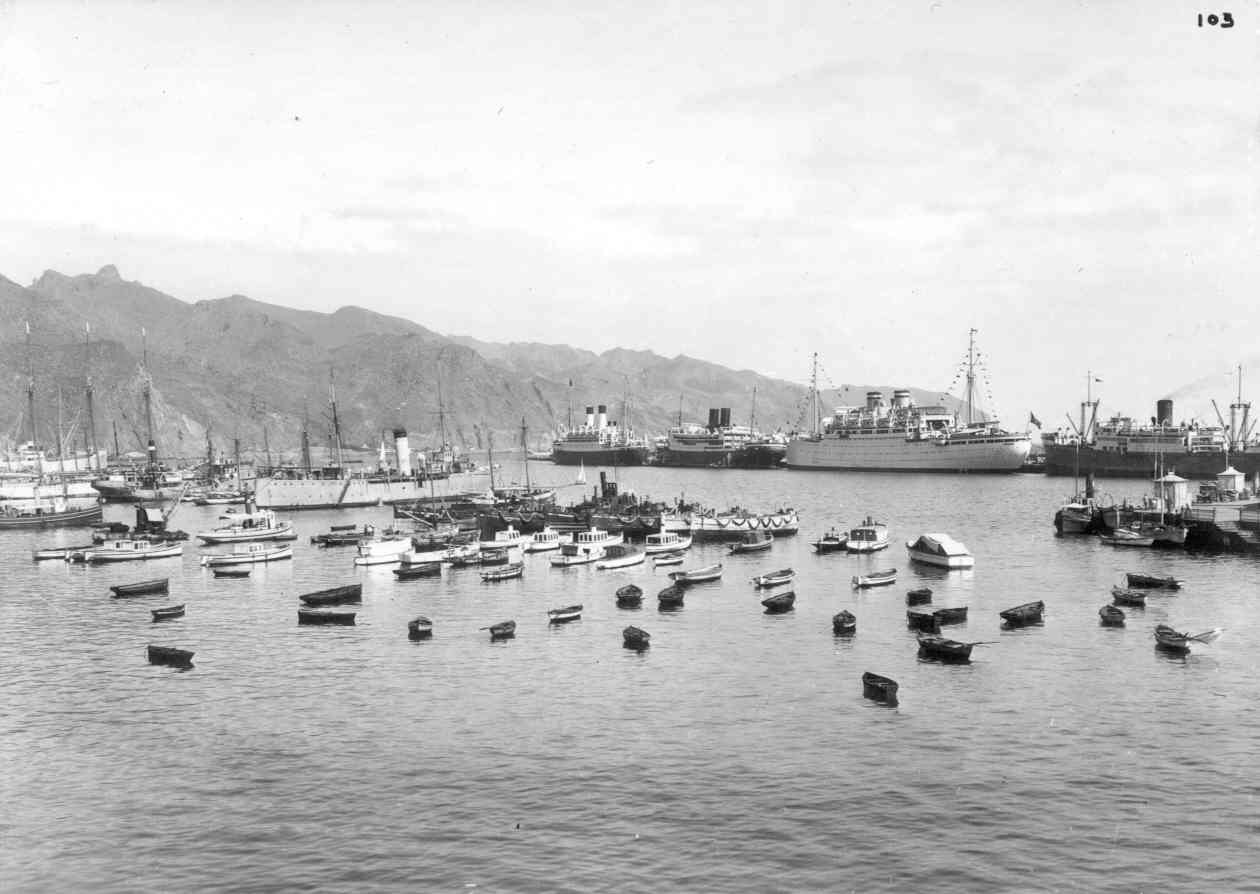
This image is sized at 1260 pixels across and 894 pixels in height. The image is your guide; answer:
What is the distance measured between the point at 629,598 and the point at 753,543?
105 ft

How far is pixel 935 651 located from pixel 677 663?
12.8 m

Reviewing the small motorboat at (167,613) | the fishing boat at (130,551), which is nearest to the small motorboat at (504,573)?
the small motorboat at (167,613)

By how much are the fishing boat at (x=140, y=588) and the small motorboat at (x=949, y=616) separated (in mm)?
53186

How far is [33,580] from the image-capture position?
280 feet

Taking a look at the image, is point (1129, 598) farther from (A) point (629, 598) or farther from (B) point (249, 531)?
(B) point (249, 531)

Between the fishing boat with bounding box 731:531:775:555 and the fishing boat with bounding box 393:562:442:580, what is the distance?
27.7 m

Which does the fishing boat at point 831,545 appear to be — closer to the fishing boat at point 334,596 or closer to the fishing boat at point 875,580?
the fishing boat at point 875,580

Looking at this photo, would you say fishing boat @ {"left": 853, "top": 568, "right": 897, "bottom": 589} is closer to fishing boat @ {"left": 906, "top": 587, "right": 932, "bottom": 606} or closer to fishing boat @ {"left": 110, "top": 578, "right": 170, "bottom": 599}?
fishing boat @ {"left": 906, "top": 587, "right": 932, "bottom": 606}

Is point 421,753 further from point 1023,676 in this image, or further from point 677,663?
point 1023,676

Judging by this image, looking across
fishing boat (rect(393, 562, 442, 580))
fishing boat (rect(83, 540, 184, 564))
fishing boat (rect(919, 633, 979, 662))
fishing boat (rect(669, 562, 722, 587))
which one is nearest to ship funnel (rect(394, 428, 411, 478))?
fishing boat (rect(83, 540, 184, 564))

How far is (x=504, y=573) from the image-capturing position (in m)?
82.8

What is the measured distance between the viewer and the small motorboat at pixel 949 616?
62562 millimetres

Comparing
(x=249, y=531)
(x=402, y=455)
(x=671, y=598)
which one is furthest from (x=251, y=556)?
(x=402, y=455)

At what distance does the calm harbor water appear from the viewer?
101ft
